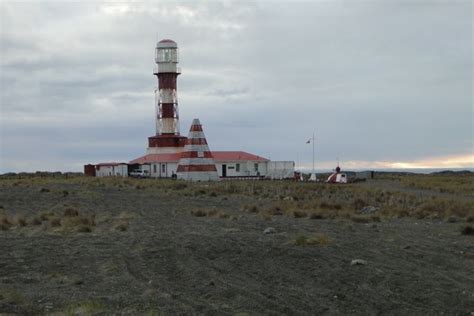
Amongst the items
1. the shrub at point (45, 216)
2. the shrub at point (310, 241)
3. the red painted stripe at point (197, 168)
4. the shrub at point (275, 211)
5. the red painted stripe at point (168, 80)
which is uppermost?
the red painted stripe at point (168, 80)

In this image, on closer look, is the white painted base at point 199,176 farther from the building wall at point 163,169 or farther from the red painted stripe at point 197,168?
the building wall at point 163,169

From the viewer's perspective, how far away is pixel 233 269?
37.3ft

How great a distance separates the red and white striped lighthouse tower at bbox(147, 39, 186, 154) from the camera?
65.6 metres

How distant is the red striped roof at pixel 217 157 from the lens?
65.0 meters

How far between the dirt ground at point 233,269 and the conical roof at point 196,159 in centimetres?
3642

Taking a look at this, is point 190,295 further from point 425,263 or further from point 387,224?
point 387,224

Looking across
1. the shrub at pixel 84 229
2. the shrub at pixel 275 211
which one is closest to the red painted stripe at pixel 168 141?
the shrub at pixel 275 211

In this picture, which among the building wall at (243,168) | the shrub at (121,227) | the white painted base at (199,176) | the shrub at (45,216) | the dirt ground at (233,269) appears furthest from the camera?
the building wall at (243,168)

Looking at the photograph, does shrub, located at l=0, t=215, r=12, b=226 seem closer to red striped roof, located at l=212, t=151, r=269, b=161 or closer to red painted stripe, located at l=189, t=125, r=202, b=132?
red painted stripe, located at l=189, t=125, r=202, b=132

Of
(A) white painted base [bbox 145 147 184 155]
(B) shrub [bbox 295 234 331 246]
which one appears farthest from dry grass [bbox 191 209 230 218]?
(A) white painted base [bbox 145 147 184 155]

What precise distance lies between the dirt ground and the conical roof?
119ft

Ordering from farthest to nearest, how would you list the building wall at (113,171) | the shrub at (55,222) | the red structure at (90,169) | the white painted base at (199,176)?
the red structure at (90,169) < the building wall at (113,171) < the white painted base at (199,176) < the shrub at (55,222)

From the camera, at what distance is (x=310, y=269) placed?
11391 mm

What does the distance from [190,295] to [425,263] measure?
490 centimetres
